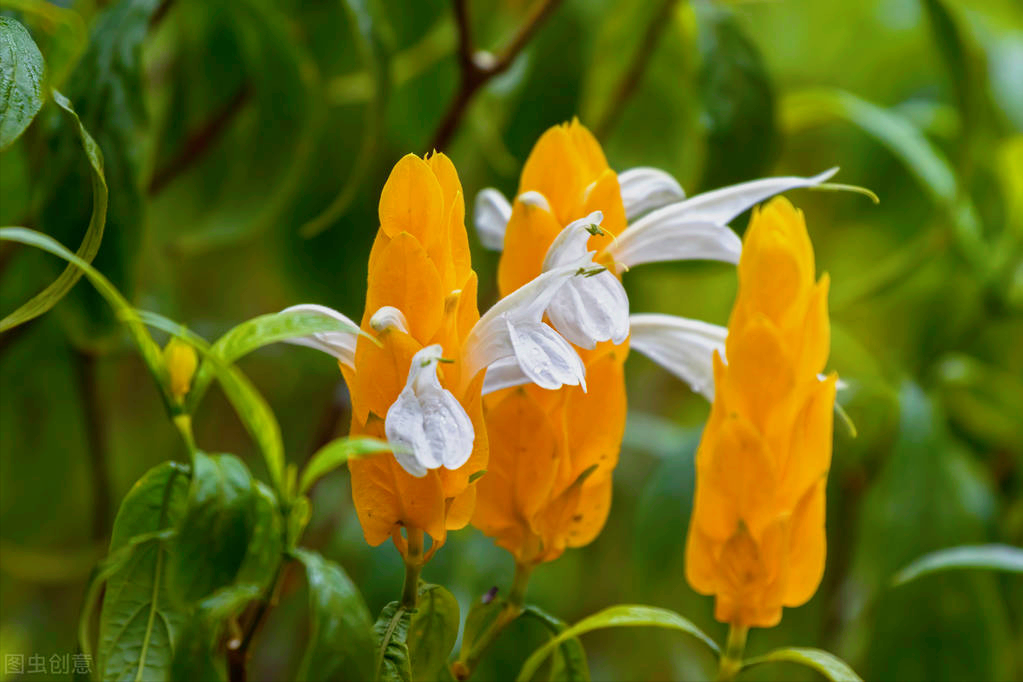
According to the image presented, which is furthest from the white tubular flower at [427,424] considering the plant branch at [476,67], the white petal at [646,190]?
the plant branch at [476,67]

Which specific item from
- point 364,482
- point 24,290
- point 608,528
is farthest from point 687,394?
point 364,482

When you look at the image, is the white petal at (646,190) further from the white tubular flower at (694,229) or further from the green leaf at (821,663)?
the green leaf at (821,663)

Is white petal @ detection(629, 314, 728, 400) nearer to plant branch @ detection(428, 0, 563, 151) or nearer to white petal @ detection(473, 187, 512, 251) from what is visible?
white petal @ detection(473, 187, 512, 251)

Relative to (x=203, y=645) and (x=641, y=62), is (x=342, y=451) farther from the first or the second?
(x=641, y=62)

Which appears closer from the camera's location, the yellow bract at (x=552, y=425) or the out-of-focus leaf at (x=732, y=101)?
the yellow bract at (x=552, y=425)

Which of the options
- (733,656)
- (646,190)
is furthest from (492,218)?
(733,656)

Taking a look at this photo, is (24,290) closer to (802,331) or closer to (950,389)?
(802,331)
